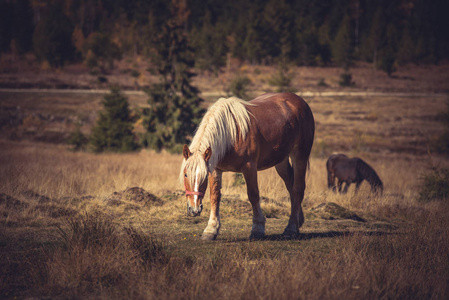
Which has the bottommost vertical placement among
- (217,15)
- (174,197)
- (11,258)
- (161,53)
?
(174,197)

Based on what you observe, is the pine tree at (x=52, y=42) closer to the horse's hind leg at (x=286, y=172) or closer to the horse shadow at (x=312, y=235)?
the horse's hind leg at (x=286, y=172)

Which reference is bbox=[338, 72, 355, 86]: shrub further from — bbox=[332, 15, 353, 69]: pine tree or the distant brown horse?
the distant brown horse

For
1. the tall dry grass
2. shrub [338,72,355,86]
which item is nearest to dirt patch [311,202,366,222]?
the tall dry grass

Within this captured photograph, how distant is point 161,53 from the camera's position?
2811 cm

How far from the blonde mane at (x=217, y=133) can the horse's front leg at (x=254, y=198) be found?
540 mm

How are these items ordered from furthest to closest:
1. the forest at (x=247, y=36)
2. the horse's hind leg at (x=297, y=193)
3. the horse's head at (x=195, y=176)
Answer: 1. the forest at (x=247, y=36)
2. the horse's hind leg at (x=297, y=193)
3. the horse's head at (x=195, y=176)

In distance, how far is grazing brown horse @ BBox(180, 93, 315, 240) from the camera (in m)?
5.54

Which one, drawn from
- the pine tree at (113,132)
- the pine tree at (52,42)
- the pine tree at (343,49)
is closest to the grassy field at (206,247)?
the pine tree at (113,132)

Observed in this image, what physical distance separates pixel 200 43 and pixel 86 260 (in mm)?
64903

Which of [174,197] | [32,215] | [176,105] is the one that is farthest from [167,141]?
[32,215]

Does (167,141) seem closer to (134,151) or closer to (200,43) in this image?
(134,151)

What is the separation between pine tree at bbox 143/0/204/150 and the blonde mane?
1978 centimetres

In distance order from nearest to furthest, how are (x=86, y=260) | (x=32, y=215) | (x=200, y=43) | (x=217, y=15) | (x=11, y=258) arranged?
(x=86, y=260), (x=11, y=258), (x=32, y=215), (x=200, y=43), (x=217, y=15)

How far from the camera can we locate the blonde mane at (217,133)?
549 centimetres
